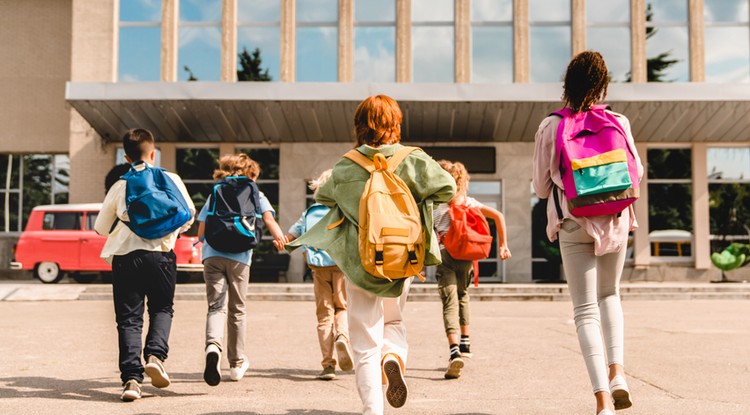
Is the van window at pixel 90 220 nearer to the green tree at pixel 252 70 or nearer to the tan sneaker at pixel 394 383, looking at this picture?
the green tree at pixel 252 70

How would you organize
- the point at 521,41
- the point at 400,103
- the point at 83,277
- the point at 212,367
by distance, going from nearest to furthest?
the point at 212,367 → the point at 400,103 → the point at 83,277 → the point at 521,41

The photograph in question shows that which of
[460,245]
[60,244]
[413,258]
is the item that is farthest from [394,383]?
[60,244]

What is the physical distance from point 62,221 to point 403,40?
10.5 meters

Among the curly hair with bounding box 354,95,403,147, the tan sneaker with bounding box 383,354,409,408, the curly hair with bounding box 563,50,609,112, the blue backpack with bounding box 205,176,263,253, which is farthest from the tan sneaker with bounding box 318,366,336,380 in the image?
the curly hair with bounding box 563,50,609,112

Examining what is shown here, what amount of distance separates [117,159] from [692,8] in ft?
56.3

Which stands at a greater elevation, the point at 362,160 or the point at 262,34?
the point at 262,34

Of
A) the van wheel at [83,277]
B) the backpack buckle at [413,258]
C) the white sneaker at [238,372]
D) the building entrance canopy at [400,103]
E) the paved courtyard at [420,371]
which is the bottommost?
the van wheel at [83,277]

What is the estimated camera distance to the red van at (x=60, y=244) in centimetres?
2086

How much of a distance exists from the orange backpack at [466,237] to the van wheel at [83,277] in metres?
17.4

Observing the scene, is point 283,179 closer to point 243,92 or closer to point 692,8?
point 243,92

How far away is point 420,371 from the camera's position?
6.82m

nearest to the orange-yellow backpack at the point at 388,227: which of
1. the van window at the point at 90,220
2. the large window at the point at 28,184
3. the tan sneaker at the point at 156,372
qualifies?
the tan sneaker at the point at 156,372

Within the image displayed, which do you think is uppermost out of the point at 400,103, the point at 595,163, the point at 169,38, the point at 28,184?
the point at 169,38

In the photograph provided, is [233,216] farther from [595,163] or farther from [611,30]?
[611,30]
